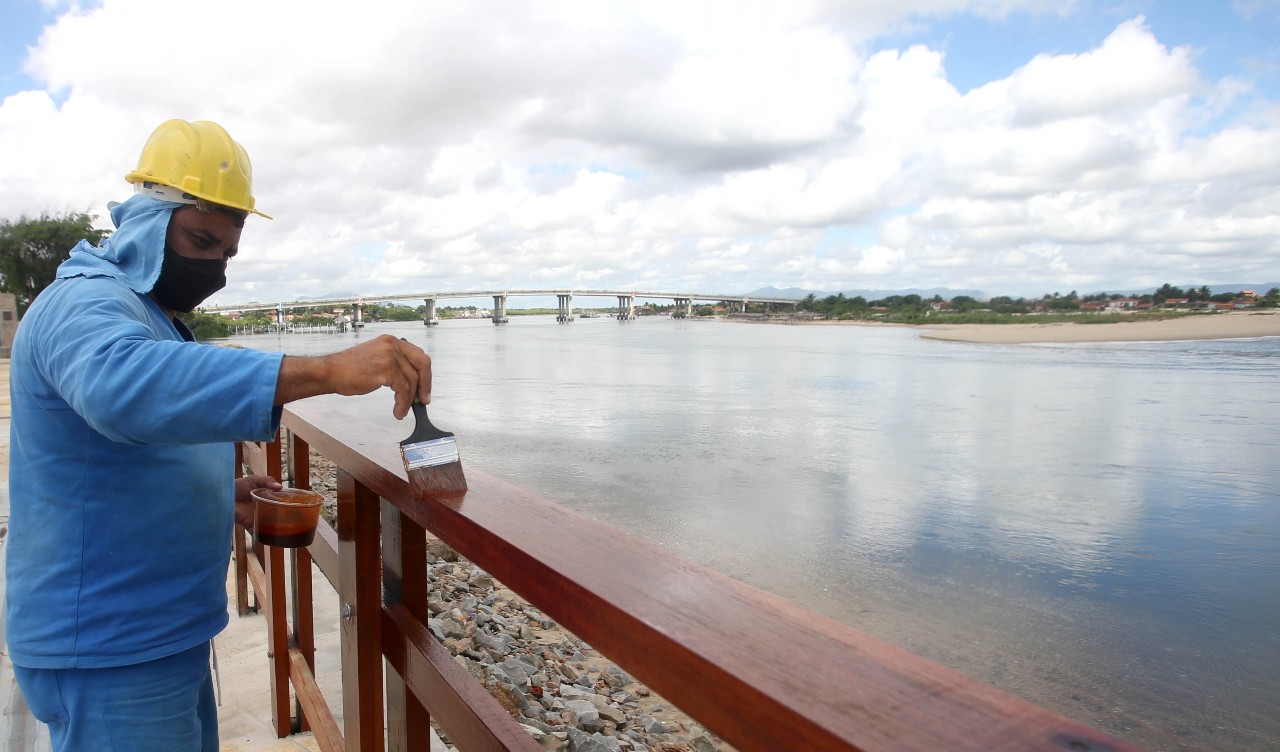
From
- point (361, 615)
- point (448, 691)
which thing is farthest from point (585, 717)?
point (448, 691)

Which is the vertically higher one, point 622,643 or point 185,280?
point 185,280

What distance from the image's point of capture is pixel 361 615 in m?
1.67

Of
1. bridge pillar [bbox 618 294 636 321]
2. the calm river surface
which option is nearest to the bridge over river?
bridge pillar [bbox 618 294 636 321]

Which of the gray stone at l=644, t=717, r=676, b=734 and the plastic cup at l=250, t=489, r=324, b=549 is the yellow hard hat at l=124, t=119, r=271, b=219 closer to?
the plastic cup at l=250, t=489, r=324, b=549

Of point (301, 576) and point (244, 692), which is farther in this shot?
point (244, 692)

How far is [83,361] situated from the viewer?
118 cm

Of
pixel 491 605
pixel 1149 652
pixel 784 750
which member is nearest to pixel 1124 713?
pixel 1149 652

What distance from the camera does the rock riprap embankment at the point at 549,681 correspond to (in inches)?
163

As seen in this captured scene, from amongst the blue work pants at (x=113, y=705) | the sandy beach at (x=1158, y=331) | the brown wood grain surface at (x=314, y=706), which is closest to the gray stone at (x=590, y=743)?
the brown wood grain surface at (x=314, y=706)

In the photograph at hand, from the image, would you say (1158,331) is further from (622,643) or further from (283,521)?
(622,643)

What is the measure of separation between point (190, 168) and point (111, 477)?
634mm

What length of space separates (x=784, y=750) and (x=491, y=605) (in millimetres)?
5849

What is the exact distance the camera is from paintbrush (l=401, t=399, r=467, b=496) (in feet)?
4.67

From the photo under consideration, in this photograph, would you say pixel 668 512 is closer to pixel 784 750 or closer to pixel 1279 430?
pixel 784 750
